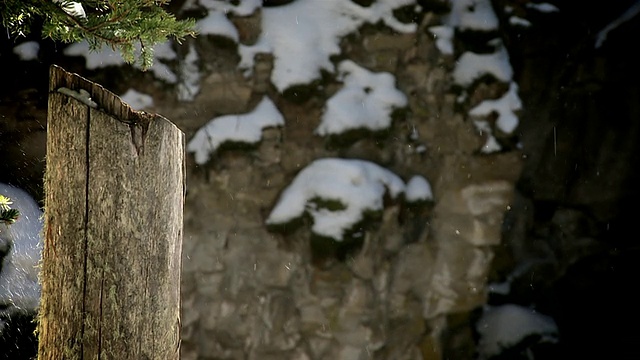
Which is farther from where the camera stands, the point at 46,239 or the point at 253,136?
the point at 253,136

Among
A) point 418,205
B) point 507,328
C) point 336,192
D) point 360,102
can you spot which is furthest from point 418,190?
point 507,328

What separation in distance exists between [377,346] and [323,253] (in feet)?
2.05

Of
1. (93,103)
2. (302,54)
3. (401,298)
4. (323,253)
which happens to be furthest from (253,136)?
(93,103)

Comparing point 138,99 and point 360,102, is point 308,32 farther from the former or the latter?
point 138,99

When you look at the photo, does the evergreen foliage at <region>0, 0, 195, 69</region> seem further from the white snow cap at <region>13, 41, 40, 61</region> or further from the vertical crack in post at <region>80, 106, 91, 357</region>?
the white snow cap at <region>13, 41, 40, 61</region>

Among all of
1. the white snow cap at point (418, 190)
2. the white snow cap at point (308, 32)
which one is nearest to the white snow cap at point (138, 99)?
the white snow cap at point (308, 32)

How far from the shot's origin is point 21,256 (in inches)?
121

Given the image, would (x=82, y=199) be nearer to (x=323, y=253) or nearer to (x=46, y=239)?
(x=46, y=239)

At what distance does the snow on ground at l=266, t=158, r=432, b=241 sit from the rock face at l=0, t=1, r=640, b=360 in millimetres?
59

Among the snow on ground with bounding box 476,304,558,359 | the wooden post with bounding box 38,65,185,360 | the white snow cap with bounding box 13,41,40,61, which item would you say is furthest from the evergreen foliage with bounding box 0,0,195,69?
the snow on ground with bounding box 476,304,558,359

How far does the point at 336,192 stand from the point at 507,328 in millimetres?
1305

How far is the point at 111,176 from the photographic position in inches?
52.3

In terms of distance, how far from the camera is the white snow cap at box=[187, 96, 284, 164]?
3.22 m

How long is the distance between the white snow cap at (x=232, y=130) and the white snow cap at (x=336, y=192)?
0.36 metres
